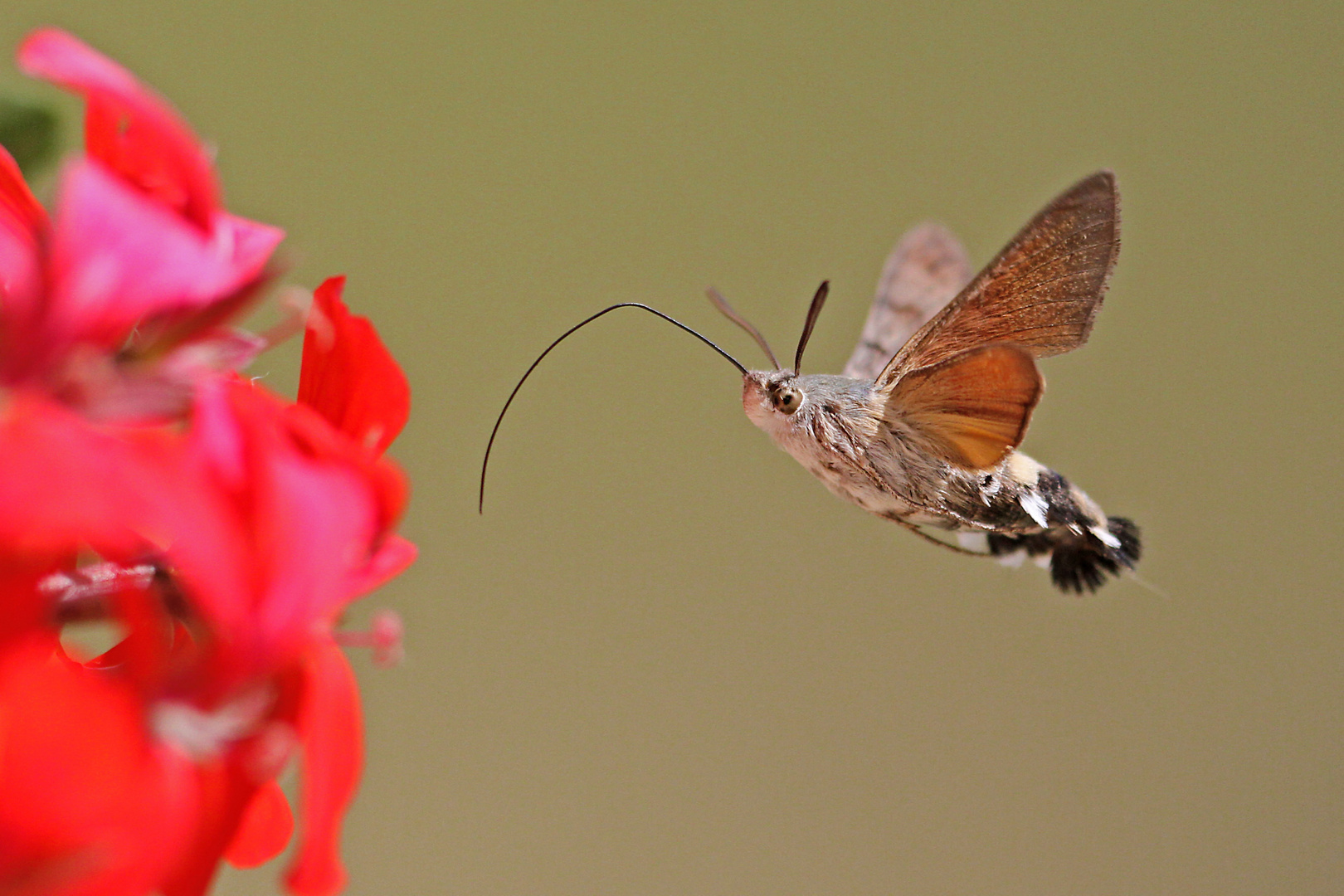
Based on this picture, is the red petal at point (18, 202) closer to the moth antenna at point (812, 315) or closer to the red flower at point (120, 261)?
the red flower at point (120, 261)

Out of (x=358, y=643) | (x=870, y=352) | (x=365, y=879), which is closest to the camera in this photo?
(x=358, y=643)

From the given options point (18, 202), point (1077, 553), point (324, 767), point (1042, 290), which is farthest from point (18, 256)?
point (1077, 553)

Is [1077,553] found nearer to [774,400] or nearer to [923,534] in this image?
[923,534]

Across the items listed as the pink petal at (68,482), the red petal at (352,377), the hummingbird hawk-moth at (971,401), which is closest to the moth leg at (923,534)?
the hummingbird hawk-moth at (971,401)

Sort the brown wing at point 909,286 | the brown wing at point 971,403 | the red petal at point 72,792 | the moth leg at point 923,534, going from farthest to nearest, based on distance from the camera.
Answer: the brown wing at point 909,286, the moth leg at point 923,534, the brown wing at point 971,403, the red petal at point 72,792

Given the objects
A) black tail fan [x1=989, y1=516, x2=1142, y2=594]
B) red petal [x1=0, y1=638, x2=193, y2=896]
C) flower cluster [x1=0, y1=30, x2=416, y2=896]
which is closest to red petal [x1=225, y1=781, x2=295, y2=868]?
flower cluster [x1=0, y1=30, x2=416, y2=896]

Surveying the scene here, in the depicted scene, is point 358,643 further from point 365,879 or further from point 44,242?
point 365,879

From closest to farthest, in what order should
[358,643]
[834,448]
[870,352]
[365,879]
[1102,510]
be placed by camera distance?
[358,643] → [834,448] → [1102,510] → [870,352] → [365,879]

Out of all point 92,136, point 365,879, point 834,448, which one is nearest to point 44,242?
point 92,136
